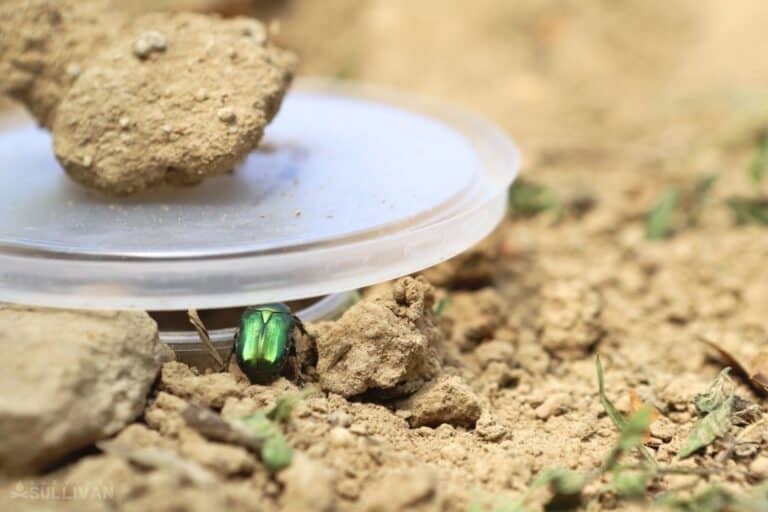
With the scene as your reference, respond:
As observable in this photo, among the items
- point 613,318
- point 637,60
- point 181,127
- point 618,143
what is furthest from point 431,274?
point 637,60

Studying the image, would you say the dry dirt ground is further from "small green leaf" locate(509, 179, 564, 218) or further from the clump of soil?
the clump of soil

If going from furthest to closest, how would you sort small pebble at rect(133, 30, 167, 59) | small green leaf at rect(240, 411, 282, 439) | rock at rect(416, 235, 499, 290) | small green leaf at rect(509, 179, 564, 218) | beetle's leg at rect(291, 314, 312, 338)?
small green leaf at rect(509, 179, 564, 218) < rock at rect(416, 235, 499, 290) < small pebble at rect(133, 30, 167, 59) < beetle's leg at rect(291, 314, 312, 338) < small green leaf at rect(240, 411, 282, 439)

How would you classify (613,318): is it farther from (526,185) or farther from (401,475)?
(401,475)

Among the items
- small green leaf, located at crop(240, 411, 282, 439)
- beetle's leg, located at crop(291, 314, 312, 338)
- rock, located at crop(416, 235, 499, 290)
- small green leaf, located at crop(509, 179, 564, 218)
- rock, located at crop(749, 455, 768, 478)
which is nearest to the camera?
small green leaf, located at crop(240, 411, 282, 439)

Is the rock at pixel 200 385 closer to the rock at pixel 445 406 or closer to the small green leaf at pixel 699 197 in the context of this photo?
the rock at pixel 445 406

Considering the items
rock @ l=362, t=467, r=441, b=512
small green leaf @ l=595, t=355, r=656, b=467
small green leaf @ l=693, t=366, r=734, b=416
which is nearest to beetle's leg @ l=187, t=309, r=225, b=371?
rock @ l=362, t=467, r=441, b=512
